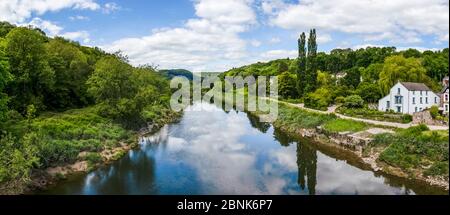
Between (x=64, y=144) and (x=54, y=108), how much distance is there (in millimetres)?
15181

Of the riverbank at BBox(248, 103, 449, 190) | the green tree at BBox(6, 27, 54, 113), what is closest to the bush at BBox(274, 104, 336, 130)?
the riverbank at BBox(248, 103, 449, 190)

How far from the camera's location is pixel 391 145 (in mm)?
24125

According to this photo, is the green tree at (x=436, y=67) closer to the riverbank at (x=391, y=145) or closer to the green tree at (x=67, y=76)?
the riverbank at (x=391, y=145)

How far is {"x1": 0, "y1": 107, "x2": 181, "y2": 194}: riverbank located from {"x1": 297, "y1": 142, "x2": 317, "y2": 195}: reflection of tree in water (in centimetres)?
1164

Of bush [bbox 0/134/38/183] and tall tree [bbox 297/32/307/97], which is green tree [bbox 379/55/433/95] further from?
bush [bbox 0/134/38/183]

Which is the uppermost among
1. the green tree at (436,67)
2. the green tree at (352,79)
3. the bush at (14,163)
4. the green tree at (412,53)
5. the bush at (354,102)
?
the green tree at (412,53)

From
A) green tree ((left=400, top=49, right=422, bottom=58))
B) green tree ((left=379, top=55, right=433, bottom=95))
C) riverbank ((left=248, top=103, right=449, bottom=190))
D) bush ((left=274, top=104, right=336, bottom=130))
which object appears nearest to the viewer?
riverbank ((left=248, top=103, right=449, bottom=190))

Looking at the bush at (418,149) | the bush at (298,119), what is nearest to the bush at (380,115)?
the bush at (298,119)

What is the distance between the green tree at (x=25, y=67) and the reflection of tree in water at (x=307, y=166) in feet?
66.5

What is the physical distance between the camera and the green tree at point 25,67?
97.8 ft

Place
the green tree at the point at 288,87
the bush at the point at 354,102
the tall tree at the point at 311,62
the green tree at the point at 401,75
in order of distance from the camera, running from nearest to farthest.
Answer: the bush at the point at 354,102, the green tree at the point at 401,75, the tall tree at the point at 311,62, the green tree at the point at 288,87

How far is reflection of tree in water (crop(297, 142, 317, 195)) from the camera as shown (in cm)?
1982
